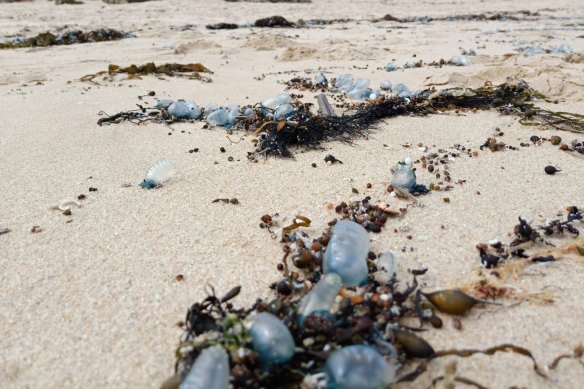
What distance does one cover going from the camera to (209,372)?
3.16 feet

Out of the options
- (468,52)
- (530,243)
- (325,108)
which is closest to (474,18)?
(468,52)

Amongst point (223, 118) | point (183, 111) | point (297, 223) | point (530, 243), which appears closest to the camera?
point (530, 243)

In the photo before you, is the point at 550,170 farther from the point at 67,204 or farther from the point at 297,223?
the point at 67,204

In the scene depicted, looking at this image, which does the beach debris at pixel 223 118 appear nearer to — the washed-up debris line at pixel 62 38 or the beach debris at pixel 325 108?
the beach debris at pixel 325 108

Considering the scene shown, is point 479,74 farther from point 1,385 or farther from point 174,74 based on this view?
point 1,385

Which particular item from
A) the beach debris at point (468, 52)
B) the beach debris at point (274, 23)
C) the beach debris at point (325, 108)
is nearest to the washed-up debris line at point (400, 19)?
the beach debris at point (274, 23)

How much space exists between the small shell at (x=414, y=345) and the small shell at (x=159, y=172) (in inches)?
57.8

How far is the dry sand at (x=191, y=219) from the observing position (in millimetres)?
1194

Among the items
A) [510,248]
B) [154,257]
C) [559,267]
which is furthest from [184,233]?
[559,267]

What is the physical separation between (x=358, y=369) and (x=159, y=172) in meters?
1.54

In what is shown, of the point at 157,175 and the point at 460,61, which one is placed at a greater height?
the point at 460,61

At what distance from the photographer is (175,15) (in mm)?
10953

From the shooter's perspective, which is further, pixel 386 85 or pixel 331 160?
pixel 386 85

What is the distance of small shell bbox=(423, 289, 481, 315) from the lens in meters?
1.26
